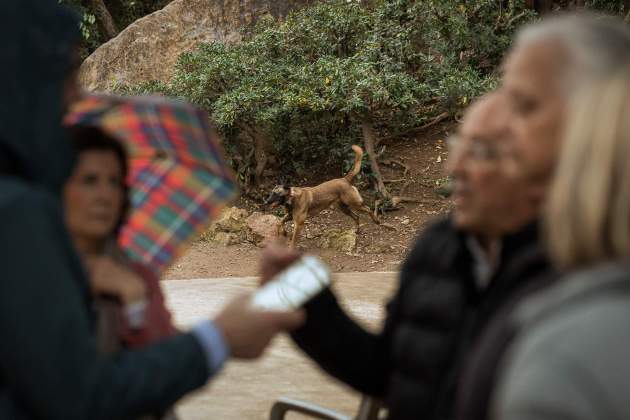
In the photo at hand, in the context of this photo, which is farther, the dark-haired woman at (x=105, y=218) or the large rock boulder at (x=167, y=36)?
the large rock boulder at (x=167, y=36)

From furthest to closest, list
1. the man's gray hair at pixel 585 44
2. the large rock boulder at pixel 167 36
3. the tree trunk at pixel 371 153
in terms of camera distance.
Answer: the large rock boulder at pixel 167 36
the tree trunk at pixel 371 153
the man's gray hair at pixel 585 44

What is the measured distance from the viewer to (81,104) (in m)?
1.87

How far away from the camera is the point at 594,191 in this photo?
2.83 feet

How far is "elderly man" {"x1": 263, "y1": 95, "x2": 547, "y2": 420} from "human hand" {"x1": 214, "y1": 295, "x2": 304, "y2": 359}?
0.64 feet

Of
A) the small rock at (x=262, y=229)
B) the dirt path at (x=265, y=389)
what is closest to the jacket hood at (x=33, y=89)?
the dirt path at (x=265, y=389)

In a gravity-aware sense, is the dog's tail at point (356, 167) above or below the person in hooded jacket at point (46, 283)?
above

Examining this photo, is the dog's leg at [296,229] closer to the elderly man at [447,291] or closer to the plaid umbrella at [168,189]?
the plaid umbrella at [168,189]

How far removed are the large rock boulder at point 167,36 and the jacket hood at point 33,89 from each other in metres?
13.7

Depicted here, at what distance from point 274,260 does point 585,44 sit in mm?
778

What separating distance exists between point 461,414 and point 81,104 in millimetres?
1067

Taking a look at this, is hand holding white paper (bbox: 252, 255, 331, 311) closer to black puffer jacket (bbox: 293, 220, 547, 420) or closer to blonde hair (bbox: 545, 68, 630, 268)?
black puffer jacket (bbox: 293, 220, 547, 420)

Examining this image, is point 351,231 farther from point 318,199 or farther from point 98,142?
point 98,142

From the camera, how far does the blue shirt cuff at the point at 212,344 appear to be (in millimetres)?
1465

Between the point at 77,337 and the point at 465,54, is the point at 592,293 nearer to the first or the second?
the point at 77,337
